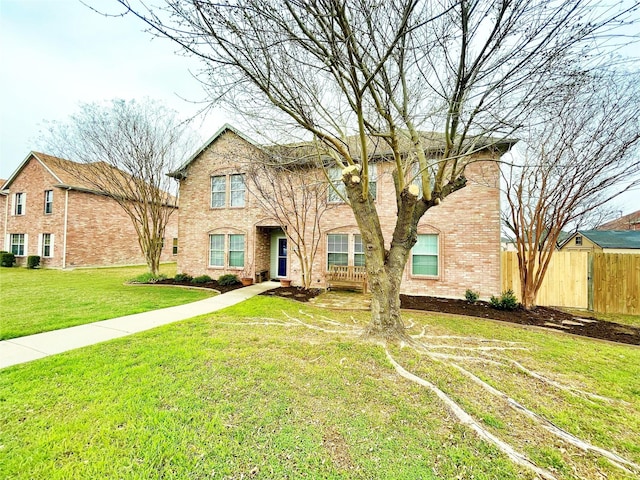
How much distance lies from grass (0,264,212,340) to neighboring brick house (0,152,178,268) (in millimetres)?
7675

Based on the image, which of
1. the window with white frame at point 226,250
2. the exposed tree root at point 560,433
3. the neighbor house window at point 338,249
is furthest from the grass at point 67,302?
the exposed tree root at point 560,433

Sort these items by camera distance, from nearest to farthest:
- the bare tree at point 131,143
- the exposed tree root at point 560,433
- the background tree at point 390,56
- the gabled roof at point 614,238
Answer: the exposed tree root at point 560,433 → the background tree at point 390,56 → the bare tree at point 131,143 → the gabled roof at point 614,238

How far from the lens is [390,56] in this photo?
4320 millimetres

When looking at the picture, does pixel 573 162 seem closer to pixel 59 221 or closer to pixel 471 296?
pixel 471 296

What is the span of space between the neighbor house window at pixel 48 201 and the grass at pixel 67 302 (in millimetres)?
9706

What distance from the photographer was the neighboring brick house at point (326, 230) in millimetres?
9281

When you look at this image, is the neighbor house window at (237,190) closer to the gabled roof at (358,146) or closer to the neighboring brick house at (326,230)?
the neighboring brick house at (326,230)

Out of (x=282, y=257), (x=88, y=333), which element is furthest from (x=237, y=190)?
(x=88, y=333)

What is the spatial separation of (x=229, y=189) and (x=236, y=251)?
3.00m

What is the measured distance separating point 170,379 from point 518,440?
3.85 meters

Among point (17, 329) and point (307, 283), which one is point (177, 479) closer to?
point (17, 329)

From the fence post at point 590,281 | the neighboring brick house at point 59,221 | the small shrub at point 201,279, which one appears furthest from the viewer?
the neighboring brick house at point 59,221

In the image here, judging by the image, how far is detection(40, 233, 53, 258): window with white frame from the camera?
18.2 meters

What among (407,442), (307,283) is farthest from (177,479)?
(307,283)
